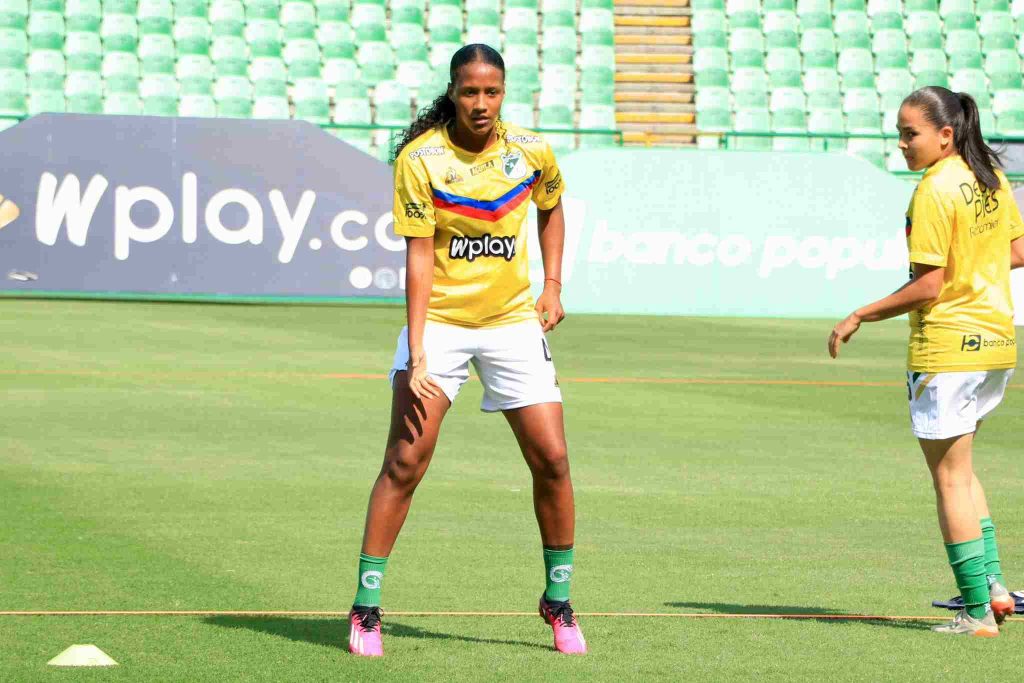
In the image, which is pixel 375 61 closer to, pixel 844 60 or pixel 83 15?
pixel 83 15

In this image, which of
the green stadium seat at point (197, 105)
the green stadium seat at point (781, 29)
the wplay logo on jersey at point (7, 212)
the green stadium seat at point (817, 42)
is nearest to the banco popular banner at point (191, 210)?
the wplay logo on jersey at point (7, 212)

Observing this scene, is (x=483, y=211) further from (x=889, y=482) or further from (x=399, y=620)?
(x=889, y=482)

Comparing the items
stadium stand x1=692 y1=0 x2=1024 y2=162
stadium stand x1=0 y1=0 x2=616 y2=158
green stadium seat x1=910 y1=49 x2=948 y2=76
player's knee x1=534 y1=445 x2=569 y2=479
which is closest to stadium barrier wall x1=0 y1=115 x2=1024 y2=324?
stadium stand x1=0 y1=0 x2=616 y2=158

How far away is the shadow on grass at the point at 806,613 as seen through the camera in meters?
6.20

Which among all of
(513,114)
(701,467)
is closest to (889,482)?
(701,467)

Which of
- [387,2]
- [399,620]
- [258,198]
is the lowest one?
[399,620]

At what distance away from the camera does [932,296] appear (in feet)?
19.1

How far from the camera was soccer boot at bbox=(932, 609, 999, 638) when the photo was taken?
237 inches

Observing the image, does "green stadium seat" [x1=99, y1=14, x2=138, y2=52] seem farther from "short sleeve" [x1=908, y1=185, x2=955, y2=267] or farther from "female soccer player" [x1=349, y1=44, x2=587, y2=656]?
"short sleeve" [x1=908, y1=185, x2=955, y2=267]

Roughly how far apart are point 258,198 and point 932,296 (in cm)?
1844

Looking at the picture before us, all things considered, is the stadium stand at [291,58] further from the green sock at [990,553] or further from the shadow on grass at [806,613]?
the green sock at [990,553]

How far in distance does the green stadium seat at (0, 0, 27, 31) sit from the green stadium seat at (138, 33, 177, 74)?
1.94m

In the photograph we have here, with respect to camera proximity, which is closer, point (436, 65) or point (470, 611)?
point (470, 611)

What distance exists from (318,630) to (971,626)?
2.27m
